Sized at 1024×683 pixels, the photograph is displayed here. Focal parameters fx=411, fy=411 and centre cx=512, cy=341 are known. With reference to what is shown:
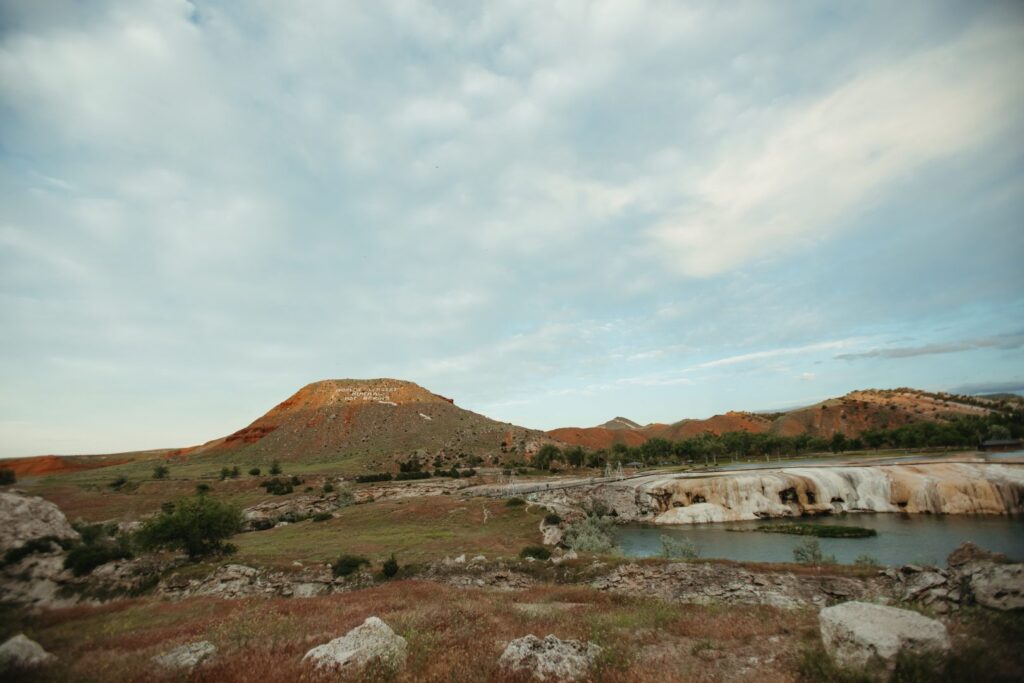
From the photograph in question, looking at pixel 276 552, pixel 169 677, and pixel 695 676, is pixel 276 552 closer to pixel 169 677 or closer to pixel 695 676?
pixel 169 677

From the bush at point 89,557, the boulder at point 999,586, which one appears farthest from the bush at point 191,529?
the boulder at point 999,586

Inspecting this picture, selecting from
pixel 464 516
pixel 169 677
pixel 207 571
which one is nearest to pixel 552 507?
pixel 464 516

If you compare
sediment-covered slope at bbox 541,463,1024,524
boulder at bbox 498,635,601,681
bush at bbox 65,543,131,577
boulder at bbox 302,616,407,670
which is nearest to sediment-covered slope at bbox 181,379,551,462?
sediment-covered slope at bbox 541,463,1024,524

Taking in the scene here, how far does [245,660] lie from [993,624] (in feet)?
66.8

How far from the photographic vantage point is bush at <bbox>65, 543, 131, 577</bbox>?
31.4 meters

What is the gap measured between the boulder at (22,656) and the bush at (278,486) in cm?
7327

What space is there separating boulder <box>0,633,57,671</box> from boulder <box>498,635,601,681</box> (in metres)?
12.4

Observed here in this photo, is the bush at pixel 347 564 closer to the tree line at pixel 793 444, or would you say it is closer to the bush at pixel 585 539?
the bush at pixel 585 539

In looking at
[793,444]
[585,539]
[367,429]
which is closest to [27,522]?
[585,539]

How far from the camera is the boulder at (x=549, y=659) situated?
9.56 metres

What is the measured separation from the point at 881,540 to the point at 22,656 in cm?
6194

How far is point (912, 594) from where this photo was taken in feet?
56.2

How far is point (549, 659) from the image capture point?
10039 mm

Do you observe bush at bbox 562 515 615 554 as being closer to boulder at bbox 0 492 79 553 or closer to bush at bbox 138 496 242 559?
bush at bbox 138 496 242 559
